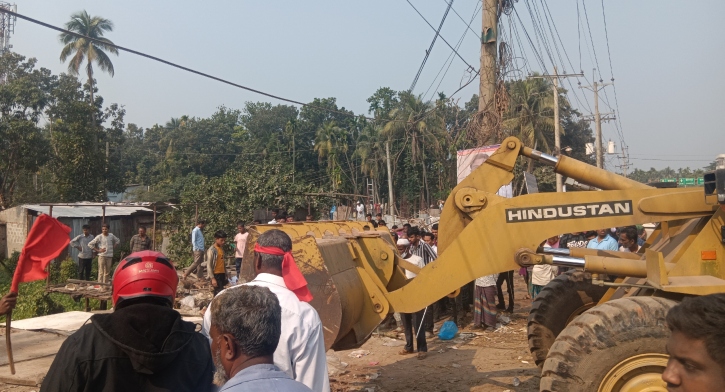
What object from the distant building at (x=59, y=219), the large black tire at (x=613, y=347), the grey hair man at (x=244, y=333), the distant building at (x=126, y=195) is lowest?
the large black tire at (x=613, y=347)

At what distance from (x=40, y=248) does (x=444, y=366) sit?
241 inches

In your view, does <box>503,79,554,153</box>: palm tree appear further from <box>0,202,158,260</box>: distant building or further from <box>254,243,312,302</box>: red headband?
<box>254,243,312,302</box>: red headband

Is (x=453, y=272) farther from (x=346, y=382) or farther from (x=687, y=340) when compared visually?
(x=687, y=340)

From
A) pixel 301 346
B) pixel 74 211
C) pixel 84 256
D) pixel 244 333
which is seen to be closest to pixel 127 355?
pixel 244 333

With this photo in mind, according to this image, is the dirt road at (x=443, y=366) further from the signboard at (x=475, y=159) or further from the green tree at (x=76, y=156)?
the green tree at (x=76, y=156)

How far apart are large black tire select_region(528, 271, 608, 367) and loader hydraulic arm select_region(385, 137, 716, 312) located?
141 cm

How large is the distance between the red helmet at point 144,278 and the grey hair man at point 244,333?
0.27 meters

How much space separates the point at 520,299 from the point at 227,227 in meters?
11.0

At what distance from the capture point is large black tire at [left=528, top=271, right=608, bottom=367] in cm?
698

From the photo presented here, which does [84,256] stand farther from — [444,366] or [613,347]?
[613,347]

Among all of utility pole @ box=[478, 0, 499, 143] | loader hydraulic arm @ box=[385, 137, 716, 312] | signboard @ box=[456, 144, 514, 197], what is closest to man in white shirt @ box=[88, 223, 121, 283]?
signboard @ box=[456, 144, 514, 197]

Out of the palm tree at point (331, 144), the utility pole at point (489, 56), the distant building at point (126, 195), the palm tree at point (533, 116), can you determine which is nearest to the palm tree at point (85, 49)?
the distant building at point (126, 195)

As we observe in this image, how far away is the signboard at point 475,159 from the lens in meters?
13.4

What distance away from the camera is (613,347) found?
4.88 meters
